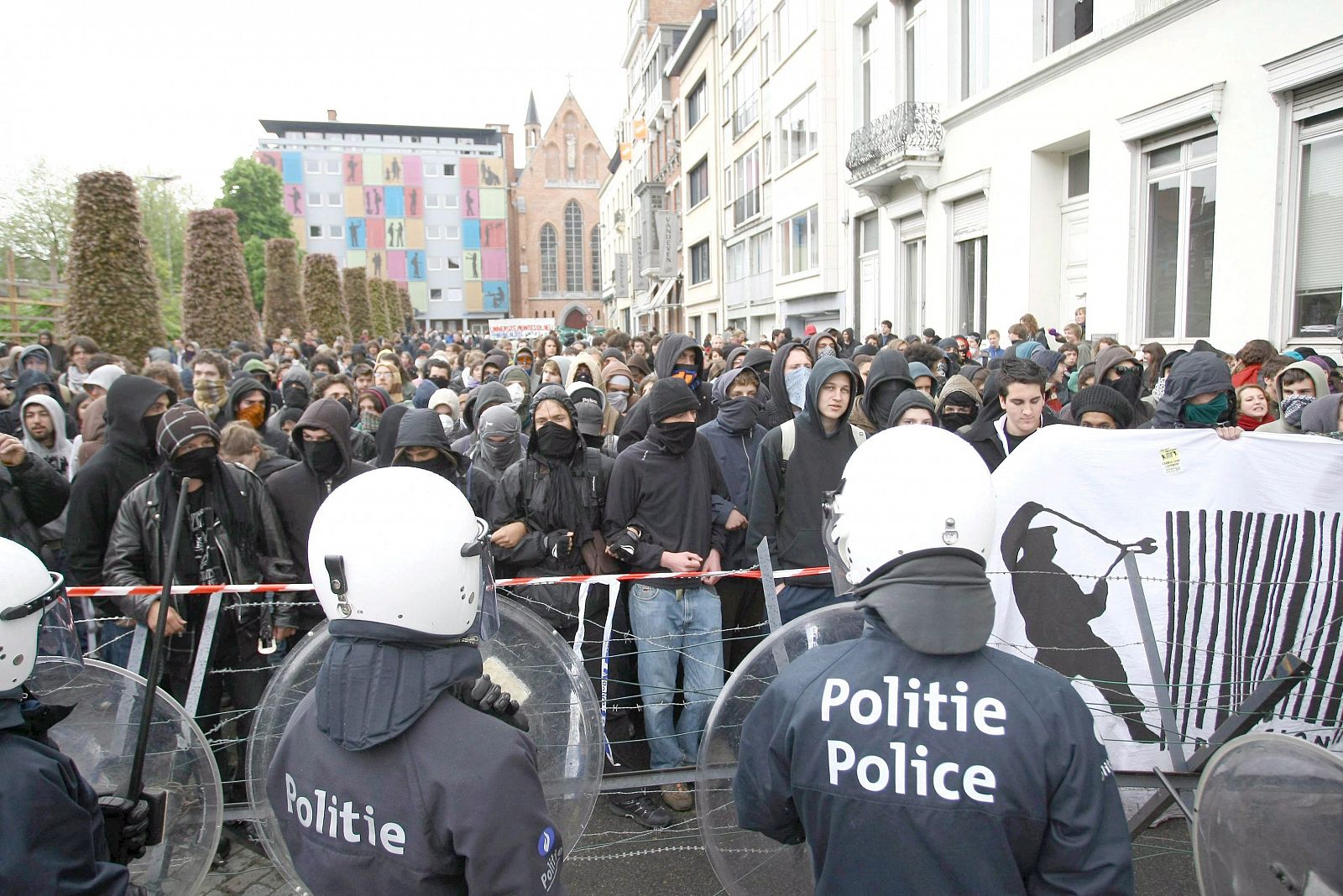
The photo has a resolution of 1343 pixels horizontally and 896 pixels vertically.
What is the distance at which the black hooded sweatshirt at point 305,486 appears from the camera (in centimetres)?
429

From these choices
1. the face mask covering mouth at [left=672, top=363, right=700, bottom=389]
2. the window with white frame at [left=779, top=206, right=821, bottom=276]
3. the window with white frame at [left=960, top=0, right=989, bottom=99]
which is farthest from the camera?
the window with white frame at [left=779, top=206, right=821, bottom=276]

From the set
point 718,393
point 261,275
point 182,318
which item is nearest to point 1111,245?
point 718,393

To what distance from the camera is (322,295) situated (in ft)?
95.1

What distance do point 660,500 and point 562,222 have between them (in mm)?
84946

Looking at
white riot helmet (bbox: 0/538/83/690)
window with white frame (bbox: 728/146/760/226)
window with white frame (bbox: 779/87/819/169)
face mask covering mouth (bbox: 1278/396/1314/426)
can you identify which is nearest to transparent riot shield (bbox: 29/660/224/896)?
white riot helmet (bbox: 0/538/83/690)

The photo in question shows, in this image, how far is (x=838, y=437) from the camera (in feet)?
14.6

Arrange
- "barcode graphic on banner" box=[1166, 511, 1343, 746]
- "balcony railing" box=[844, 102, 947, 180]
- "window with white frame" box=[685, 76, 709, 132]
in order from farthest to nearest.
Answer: "window with white frame" box=[685, 76, 709, 132]
"balcony railing" box=[844, 102, 947, 180]
"barcode graphic on banner" box=[1166, 511, 1343, 746]

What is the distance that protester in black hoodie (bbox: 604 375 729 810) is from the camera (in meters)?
4.02

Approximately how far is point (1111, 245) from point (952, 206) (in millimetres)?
5290

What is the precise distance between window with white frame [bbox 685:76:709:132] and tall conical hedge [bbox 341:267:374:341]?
55.4 ft

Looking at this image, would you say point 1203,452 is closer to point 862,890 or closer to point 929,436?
point 929,436

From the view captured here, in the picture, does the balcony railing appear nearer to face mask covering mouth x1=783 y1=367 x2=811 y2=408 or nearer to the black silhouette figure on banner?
face mask covering mouth x1=783 y1=367 x2=811 y2=408

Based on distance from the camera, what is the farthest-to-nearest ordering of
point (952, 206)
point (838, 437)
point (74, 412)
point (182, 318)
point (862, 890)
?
1. point (182, 318)
2. point (952, 206)
3. point (74, 412)
4. point (838, 437)
5. point (862, 890)

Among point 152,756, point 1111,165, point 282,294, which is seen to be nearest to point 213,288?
point 282,294
